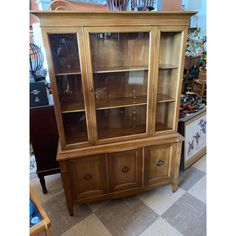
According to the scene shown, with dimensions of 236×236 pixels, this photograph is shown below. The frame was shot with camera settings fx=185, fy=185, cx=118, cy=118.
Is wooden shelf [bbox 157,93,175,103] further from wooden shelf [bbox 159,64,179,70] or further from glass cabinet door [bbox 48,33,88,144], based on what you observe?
glass cabinet door [bbox 48,33,88,144]

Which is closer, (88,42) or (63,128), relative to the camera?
(88,42)

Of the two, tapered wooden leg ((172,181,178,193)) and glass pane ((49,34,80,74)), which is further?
tapered wooden leg ((172,181,178,193))

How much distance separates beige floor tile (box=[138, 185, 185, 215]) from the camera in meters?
1.73

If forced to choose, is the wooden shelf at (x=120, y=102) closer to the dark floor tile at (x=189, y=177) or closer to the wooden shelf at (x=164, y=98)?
the wooden shelf at (x=164, y=98)

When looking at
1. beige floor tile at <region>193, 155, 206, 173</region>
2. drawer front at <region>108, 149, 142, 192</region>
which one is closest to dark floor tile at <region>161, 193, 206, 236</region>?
drawer front at <region>108, 149, 142, 192</region>

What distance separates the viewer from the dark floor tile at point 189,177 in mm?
1976

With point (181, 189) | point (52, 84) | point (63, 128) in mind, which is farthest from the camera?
point (181, 189)

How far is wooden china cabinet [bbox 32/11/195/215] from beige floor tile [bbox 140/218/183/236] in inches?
12.5

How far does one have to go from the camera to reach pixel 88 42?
1.22 metres

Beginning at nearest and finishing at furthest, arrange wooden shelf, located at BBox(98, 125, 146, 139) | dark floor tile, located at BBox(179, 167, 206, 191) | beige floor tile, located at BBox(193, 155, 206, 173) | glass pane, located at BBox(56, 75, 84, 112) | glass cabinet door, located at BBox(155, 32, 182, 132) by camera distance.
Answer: glass pane, located at BBox(56, 75, 84, 112)
glass cabinet door, located at BBox(155, 32, 182, 132)
wooden shelf, located at BBox(98, 125, 146, 139)
dark floor tile, located at BBox(179, 167, 206, 191)
beige floor tile, located at BBox(193, 155, 206, 173)
